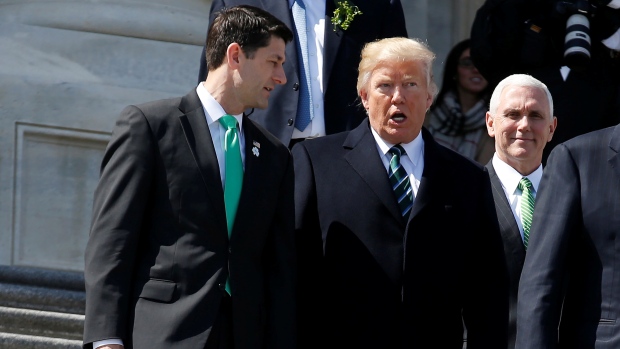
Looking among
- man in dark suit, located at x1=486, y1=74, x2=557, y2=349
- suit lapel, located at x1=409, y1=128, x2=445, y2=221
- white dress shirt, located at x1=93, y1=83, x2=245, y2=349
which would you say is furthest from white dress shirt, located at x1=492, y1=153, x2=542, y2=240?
white dress shirt, located at x1=93, y1=83, x2=245, y2=349

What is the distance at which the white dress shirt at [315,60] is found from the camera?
662 cm

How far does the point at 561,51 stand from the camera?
7473 millimetres

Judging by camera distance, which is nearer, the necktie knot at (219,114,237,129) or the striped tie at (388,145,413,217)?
the necktie knot at (219,114,237,129)

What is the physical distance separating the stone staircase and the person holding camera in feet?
7.70

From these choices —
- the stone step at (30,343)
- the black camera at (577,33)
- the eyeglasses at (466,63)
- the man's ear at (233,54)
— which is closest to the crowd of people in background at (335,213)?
the man's ear at (233,54)

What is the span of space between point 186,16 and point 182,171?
3317 mm

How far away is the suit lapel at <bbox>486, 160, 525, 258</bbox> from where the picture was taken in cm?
609

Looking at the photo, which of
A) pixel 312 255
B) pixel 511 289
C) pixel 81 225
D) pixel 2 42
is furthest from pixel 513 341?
pixel 2 42

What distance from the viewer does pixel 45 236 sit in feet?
26.3

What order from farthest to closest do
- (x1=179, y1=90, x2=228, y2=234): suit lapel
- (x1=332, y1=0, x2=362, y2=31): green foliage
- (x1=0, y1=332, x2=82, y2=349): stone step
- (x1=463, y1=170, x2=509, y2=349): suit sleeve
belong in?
(x1=0, y1=332, x2=82, y2=349): stone step, (x1=332, y1=0, x2=362, y2=31): green foliage, (x1=463, y1=170, x2=509, y2=349): suit sleeve, (x1=179, y1=90, x2=228, y2=234): suit lapel

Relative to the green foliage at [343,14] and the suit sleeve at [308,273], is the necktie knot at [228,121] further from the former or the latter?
the green foliage at [343,14]

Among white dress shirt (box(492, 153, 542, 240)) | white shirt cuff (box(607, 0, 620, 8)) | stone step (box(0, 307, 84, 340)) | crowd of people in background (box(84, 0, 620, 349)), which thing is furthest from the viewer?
white shirt cuff (box(607, 0, 620, 8))

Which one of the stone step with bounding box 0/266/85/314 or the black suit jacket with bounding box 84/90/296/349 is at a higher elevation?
the black suit jacket with bounding box 84/90/296/349

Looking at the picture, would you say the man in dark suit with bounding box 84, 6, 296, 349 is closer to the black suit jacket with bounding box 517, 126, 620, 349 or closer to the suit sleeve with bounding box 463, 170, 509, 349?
the suit sleeve with bounding box 463, 170, 509, 349
